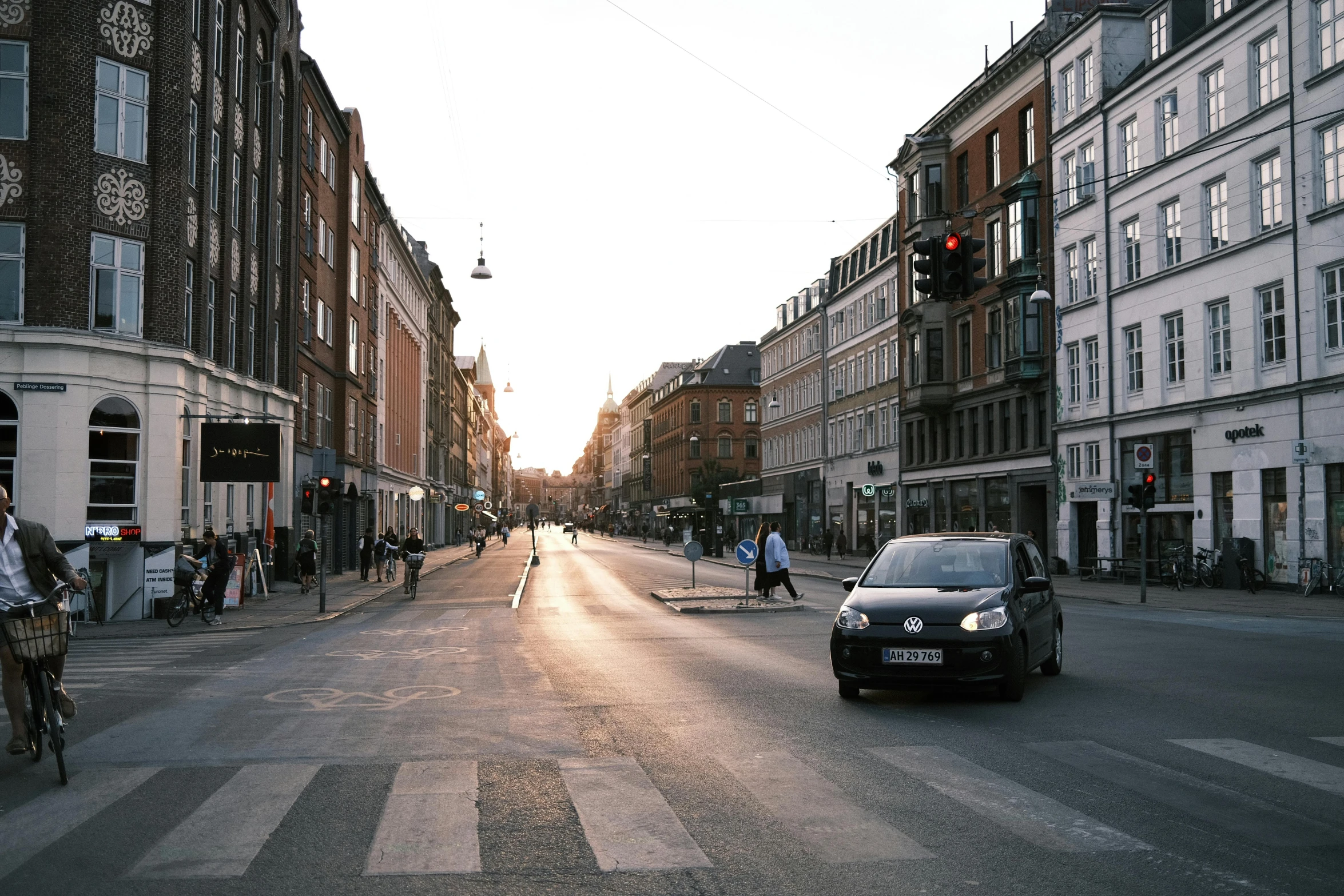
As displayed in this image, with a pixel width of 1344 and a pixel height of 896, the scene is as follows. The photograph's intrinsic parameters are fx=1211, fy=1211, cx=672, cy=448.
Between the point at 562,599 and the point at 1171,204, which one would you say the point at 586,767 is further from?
the point at 1171,204

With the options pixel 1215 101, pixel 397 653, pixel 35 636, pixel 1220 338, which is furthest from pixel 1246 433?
pixel 35 636

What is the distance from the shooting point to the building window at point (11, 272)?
76.8 feet

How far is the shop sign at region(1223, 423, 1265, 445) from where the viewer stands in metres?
30.4

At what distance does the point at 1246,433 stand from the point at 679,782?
27784 millimetres

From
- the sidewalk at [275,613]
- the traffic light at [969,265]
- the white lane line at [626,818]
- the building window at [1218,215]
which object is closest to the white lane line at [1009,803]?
the white lane line at [626,818]

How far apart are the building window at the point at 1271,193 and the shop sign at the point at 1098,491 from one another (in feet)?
30.7

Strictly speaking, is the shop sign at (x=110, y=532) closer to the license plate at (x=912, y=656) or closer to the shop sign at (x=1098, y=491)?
the license plate at (x=912, y=656)

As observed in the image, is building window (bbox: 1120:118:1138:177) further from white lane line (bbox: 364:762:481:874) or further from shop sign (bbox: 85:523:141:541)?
white lane line (bbox: 364:762:481:874)

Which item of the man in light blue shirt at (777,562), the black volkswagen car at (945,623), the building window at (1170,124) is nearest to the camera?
the black volkswagen car at (945,623)

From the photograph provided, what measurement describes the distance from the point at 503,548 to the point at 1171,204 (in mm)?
57326

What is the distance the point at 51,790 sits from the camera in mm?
7223

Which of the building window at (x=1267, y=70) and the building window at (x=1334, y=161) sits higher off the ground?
the building window at (x=1267, y=70)

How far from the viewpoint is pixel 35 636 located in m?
7.57

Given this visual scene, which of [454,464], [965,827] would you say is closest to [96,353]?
[965,827]
